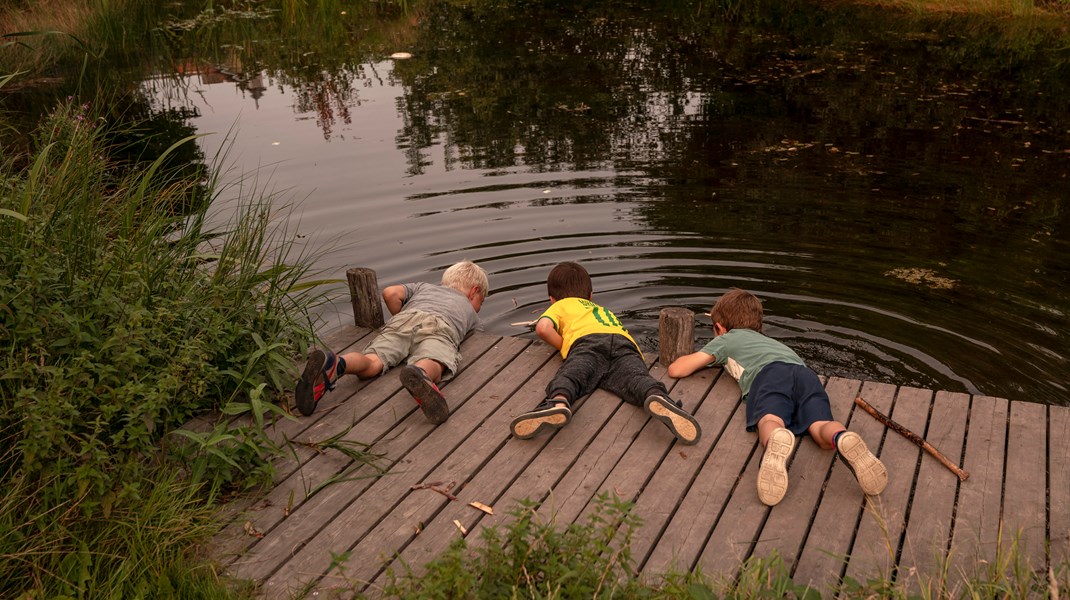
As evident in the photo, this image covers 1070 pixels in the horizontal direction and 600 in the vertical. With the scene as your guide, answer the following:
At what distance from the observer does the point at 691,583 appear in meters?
3.46

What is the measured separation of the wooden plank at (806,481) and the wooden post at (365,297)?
3022mm

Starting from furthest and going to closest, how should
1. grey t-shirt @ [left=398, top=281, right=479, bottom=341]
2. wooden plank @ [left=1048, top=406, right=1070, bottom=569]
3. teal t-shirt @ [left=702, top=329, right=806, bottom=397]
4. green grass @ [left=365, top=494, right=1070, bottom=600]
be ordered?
grey t-shirt @ [left=398, top=281, right=479, bottom=341] → teal t-shirt @ [left=702, top=329, right=806, bottom=397] → wooden plank @ [left=1048, top=406, right=1070, bottom=569] → green grass @ [left=365, top=494, right=1070, bottom=600]

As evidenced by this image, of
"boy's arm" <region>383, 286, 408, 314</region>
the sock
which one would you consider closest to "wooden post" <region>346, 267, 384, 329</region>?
"boy's arm" <region>383, 286, 408, 314</region>

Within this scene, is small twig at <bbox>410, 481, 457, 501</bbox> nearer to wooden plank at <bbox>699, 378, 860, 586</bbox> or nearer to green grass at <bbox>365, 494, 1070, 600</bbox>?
green grass at <bbox>365, 494, 1070, 600</bbox>

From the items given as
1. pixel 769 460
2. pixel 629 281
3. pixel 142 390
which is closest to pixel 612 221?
pixel 629 281

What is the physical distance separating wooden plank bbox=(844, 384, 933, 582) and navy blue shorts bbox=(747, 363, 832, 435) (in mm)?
350

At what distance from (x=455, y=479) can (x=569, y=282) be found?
1.85m

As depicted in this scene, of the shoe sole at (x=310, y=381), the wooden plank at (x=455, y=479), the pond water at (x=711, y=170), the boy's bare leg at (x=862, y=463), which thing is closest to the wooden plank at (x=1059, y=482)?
the boy's bare leg at (x=862, y=463)

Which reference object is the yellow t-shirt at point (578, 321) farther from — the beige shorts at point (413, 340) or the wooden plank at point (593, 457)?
the beige shorts at point (413, 340)

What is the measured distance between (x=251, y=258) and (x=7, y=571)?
2301 mm

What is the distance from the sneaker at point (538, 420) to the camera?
4750 millimetres

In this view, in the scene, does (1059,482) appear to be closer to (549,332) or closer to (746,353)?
(746,353)

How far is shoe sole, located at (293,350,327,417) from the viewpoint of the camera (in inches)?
196

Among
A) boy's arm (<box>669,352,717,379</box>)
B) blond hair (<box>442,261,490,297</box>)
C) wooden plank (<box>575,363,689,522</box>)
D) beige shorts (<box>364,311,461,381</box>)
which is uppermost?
blond hair (<box>442,261,490,297</box>)
